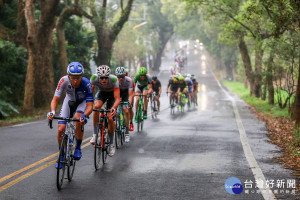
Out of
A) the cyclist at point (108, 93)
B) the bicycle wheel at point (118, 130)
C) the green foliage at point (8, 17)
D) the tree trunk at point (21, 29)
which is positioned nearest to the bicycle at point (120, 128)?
the bicycle wheel at point (118, 130)

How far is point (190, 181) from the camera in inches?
322

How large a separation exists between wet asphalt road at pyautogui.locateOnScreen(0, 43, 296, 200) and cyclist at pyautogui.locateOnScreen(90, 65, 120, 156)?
0.63 metres

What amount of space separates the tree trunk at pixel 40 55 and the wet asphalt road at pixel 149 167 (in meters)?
7.79

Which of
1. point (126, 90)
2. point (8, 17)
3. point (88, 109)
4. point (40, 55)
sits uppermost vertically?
point (8, 17)

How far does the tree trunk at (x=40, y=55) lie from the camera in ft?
75.2

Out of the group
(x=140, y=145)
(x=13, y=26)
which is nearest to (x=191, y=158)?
(x=140, y=145)

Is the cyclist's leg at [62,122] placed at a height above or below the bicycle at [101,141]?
above

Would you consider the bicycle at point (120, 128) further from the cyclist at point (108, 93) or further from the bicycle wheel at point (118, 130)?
the cyclist at point (108, 93)

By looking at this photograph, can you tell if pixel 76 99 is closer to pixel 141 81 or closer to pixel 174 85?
pixel 141 81

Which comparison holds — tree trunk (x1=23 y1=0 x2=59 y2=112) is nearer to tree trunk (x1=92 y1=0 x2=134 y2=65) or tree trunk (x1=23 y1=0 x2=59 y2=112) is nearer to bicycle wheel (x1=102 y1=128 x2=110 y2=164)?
tree trunk (x1=92 y1=0 x2=134 y2=65)

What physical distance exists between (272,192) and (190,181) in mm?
1424

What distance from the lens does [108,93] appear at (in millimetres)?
11117

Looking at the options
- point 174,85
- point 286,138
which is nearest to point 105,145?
point 286,138

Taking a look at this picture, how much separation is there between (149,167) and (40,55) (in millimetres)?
17033
